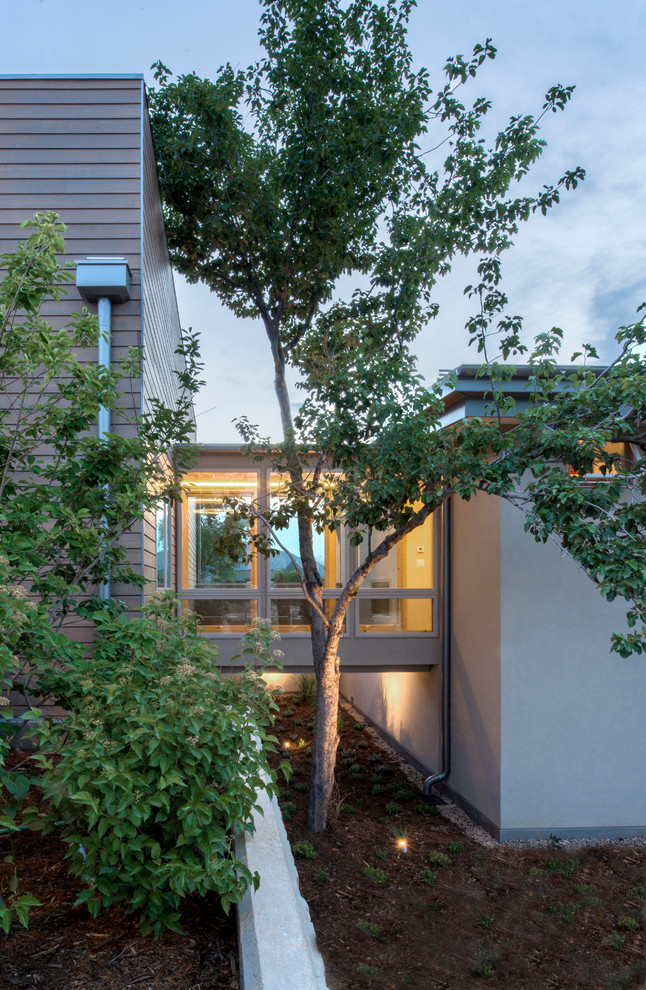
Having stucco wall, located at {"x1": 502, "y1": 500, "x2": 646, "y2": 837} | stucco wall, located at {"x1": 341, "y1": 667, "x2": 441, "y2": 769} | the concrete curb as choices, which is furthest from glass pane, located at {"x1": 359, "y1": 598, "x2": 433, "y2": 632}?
the concrete curb

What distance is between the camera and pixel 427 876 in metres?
5.42

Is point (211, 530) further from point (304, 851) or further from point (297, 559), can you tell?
point (304, 851)

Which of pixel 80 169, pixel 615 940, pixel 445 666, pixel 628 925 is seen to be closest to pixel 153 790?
pixel 615 940

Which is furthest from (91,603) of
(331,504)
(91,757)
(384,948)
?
(384,948)

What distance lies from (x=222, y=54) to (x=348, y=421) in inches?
321

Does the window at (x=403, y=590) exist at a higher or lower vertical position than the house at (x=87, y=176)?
lower

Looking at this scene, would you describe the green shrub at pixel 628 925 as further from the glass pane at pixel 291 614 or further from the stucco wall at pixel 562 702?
the glass pane at pixel 291 614

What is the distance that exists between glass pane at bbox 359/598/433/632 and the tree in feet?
3.82

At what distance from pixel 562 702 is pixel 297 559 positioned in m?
3.17

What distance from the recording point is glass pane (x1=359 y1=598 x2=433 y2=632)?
788 centimetres

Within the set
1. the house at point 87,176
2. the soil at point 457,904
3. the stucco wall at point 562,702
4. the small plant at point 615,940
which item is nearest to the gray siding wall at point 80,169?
the house at point 87,176

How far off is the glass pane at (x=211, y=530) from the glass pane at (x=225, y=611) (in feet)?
0.59

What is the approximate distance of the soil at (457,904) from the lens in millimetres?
4211

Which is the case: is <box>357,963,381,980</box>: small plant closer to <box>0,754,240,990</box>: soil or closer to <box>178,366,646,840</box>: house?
<box>0,754,240,990</box>: soil
